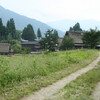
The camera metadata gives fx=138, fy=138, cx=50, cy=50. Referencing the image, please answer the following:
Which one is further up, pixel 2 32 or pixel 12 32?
pixel 12 32

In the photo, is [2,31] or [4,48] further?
[2,31]

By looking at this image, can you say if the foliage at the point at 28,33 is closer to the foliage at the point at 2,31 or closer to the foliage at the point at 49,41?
the foliage at the point at 2,31

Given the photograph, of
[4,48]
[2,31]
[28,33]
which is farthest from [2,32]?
[4,48]

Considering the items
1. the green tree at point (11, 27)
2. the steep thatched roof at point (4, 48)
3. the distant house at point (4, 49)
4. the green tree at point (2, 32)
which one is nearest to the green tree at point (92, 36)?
the distant house at point (4, 49)

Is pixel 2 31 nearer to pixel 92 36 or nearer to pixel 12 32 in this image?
pixel 12 32

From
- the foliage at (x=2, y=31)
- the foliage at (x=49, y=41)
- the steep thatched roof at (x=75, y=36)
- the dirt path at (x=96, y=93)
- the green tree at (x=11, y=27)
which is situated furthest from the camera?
the green tree at (x=11, y=27)

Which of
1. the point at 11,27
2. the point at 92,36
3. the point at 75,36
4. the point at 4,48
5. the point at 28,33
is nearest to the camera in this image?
the point at 92,36

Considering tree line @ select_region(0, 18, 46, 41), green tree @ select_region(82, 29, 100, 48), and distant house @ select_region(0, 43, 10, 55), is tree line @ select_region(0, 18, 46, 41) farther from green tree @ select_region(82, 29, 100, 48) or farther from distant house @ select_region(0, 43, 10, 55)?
green tree @ select_region(82, 29, 100, 48)

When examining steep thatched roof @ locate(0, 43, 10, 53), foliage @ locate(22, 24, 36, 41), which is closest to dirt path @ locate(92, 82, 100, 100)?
steep thatched roof @ locate(0, 43, 10, 53)

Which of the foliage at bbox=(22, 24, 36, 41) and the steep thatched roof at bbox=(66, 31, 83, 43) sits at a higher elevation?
the foliage at bbox=(22, 24, 36, 41)

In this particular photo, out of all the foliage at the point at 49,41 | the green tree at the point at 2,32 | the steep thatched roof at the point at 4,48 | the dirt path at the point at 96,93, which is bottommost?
the dirt path at the point at 96,93

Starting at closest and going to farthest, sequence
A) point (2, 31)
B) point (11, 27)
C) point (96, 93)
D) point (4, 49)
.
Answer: point (96, 93) → point (4, 49) → point (2, 31) → point (11, 27)

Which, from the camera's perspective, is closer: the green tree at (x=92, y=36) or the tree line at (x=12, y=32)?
the green tree at (x=92, y=36)

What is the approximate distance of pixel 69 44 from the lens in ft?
94.0
